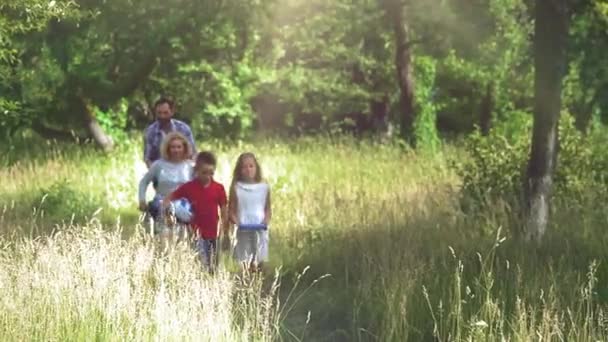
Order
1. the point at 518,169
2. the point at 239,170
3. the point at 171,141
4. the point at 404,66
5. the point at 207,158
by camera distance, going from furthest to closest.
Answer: the point at 404,66
the point at 518,169
the point at 171,141
the point at 239,170
the point at 207,158

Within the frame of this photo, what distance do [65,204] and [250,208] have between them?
518 cm

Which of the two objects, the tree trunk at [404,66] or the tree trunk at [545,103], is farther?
the tree trunk at [404,66]

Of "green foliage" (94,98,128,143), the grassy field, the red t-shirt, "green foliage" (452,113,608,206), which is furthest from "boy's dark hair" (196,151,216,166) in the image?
"green foliage" (94,98,128,143)

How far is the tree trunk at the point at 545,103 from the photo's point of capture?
8758 millimetres

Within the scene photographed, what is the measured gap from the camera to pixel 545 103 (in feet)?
29.2

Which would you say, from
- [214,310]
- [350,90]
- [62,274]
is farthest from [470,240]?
[350,90]

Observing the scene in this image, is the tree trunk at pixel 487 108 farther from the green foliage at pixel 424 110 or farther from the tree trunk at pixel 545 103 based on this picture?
the tree trunk at pixel 545 103

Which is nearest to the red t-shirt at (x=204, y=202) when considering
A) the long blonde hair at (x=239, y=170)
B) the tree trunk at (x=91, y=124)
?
the long blonde hair at (x=239, y=170)

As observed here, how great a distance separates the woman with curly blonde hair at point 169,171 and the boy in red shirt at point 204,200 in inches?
19.0

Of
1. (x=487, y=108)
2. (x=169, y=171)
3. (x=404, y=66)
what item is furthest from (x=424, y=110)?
(x=169, y=171)

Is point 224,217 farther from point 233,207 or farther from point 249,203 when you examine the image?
point 249,203

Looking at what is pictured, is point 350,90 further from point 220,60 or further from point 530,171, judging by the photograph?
point 530,171

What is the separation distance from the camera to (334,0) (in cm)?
2622

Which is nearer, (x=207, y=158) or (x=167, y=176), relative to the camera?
(x=207, y=158)
